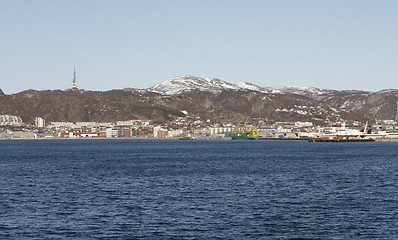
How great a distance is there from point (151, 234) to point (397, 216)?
13924 millimetres

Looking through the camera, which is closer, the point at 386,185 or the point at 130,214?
the point at 130,214

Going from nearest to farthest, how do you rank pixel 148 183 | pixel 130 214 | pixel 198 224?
pixel 198 224, pixel 130 214, pixel 148 183

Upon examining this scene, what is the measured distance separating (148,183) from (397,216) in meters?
25.6

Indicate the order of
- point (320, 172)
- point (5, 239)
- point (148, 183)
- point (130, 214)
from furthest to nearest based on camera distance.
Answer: point (320, 172) < point (148, 183) < point (130, 214) < point (5, 239)

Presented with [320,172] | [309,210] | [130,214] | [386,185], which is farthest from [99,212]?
[320,172]

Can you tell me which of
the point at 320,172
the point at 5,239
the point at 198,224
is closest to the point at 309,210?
the point at 198,224

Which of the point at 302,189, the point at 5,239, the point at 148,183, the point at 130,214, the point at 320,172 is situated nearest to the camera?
the point at 5,239

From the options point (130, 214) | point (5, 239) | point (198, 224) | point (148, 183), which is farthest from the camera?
point (148, 183)

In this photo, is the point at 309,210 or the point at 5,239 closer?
the point at 5,239

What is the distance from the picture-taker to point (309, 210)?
136ft

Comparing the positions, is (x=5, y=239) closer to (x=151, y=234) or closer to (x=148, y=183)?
(x=151, y=234)

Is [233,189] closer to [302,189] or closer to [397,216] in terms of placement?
[302,189]

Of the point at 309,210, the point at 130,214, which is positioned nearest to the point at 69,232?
the point at 130,214

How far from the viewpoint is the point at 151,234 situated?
33.9m
